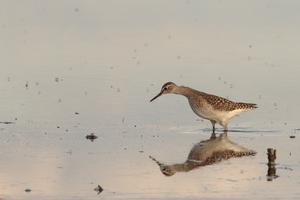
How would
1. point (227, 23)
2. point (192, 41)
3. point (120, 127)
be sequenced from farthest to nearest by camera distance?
point (227, 23) < point (192, 41) < point (120, 127)

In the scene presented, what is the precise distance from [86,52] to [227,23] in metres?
6.32

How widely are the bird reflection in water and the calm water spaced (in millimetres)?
170

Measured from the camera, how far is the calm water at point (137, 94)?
16844mm

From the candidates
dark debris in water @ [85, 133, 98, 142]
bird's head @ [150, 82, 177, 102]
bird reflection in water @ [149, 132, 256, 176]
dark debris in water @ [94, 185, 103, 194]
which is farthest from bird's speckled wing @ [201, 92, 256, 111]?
dark debris in water @ [94, 185, 103, 194]

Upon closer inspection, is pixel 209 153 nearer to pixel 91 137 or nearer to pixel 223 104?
pixel 91 137

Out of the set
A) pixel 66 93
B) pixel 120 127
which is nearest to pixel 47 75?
pixel 66 93

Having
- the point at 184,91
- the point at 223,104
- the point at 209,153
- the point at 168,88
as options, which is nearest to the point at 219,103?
the point at 223,104

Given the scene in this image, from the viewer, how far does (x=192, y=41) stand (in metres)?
31.6

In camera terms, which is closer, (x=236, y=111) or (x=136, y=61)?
(x=236, y=111)

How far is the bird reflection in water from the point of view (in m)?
17.9

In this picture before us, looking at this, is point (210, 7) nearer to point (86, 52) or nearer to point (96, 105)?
point (86, 52)

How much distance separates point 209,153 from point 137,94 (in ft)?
18.0

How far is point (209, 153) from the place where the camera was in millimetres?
19219

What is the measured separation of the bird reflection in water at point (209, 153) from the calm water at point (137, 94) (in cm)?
17
